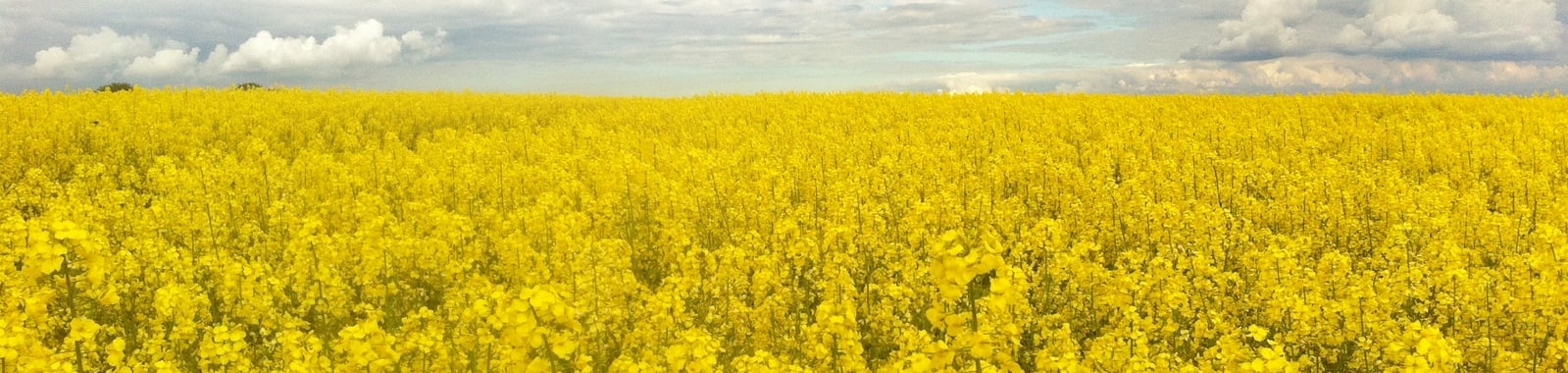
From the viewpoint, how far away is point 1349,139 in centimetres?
1326

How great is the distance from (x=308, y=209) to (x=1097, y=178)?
8084 mm

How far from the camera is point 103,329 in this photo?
4969mm

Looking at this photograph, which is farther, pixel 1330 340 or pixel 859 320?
pixel 859 320

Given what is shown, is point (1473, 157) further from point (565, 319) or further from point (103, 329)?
point (103, 329)

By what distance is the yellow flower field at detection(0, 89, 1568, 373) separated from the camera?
379 centimetres

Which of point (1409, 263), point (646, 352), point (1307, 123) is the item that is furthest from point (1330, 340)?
point (1307, 123)

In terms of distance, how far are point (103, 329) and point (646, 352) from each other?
359cm

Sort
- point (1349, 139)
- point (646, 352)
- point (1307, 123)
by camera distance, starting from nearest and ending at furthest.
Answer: point (646, 352) < point (1349, 139) < point (1307, 123)

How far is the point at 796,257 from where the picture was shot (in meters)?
5.91

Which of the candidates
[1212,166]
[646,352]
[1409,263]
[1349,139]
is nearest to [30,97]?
[646,352]

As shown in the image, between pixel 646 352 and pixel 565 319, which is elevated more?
pixel 565 319

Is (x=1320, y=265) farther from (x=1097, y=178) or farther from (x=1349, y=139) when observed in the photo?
(x=1349, y=139)

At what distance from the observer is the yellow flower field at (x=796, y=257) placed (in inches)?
149

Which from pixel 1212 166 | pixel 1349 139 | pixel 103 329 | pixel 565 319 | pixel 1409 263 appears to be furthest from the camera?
pixel 1349 139
